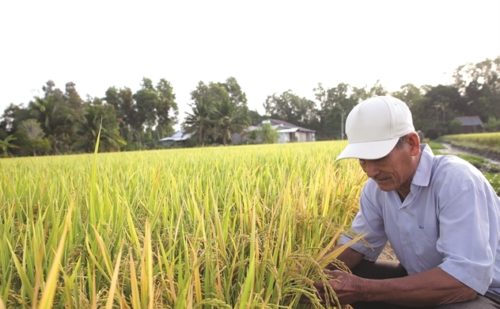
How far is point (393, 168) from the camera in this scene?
133cm

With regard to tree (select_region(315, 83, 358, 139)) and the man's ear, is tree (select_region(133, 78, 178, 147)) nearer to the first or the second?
tree (select_region(315, 83, 358, 139))

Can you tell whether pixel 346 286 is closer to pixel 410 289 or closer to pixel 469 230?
pixel 410 289

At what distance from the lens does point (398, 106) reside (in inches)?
Result: 51.7

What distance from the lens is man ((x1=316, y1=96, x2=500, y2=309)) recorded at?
47.2 inches

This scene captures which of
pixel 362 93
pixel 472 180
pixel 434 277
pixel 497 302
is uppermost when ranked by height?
pixel 362 93

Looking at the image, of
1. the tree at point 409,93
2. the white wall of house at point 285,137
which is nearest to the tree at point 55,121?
the white wall of house at point 285,137

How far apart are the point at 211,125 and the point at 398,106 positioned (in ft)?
92.2

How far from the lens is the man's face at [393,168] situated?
1312 mm

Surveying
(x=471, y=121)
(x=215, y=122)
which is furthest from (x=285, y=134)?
(x=471, y=121)

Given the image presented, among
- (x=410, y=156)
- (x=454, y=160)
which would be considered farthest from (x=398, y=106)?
(x=454, y=160)

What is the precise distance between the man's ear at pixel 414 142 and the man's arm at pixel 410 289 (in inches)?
15.9

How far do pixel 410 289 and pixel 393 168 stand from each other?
16.2 inches

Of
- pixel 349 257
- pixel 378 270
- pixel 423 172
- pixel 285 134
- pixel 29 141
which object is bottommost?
pixel 378 270

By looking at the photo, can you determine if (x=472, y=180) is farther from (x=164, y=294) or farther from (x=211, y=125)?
(x=211, y=125)
